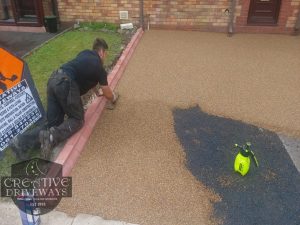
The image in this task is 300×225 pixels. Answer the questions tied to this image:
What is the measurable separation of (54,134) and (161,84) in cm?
273

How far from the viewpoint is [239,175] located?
4.18m

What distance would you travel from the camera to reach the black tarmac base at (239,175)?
3678 millimetres

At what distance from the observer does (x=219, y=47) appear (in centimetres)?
833

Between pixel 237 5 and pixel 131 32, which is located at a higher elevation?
pixel 237 5

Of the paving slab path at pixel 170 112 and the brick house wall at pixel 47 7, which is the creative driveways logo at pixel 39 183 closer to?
the paving slab path at pixel 170 112

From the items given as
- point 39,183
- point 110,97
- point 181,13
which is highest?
point 181,13

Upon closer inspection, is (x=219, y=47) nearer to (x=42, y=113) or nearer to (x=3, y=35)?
(x=42, y=113)

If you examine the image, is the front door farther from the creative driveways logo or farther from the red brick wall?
the creative driveways logo

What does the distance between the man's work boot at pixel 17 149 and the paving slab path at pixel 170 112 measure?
74 cm

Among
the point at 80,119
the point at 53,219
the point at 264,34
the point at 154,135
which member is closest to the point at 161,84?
the point at 154,135

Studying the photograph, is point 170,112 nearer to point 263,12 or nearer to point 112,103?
point 112,103

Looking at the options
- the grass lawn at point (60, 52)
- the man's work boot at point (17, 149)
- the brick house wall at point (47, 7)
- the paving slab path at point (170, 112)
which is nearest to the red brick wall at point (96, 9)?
the brick house wall at point (47, 7)

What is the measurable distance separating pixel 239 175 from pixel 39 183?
8.21ft

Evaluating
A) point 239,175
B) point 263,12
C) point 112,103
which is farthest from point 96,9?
point 239,175
